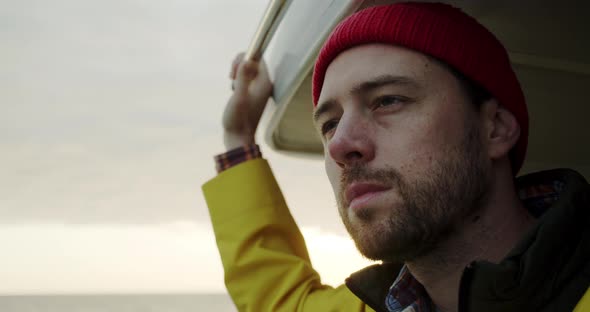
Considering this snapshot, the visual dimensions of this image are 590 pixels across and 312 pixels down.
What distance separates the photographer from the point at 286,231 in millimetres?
1489

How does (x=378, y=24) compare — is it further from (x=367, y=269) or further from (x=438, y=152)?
(x=367, y=269)

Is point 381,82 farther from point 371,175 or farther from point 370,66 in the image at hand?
point 371,175

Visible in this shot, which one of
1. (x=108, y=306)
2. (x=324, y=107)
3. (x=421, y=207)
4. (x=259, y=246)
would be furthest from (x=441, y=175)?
(x=108, y=306)

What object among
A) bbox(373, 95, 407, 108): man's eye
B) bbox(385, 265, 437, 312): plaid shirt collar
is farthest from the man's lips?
bbox(385, 265, 437, 312): plaid shirt collar

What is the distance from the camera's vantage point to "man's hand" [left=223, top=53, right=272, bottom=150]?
145 cm

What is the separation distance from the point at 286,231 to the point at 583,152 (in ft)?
Result: 3.03

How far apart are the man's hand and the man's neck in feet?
2.07

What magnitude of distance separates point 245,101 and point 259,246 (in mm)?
416

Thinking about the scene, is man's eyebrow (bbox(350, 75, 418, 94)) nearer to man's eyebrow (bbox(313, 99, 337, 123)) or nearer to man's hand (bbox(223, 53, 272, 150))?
man's eyebrow (bbox(313, 99, 337, 123))

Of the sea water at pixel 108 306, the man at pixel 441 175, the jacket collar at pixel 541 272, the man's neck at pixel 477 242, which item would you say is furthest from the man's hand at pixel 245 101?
the sea water at pixel 108 306

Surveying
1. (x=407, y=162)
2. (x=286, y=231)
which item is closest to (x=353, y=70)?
(x=407, y=162)

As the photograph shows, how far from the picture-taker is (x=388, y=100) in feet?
3.37

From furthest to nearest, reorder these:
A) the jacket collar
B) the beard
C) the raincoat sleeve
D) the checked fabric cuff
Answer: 1. the checked fabric cuff
2. the raincoat sleeve
3. the beard
4. the jacket collar

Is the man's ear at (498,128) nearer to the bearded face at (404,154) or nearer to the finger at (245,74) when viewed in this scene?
the bearded face at (404,154)
